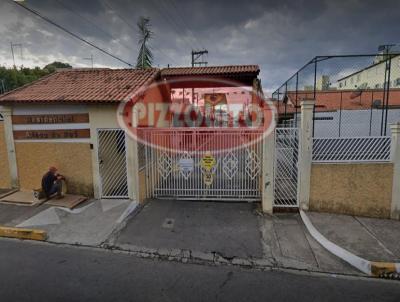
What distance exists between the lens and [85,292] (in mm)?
3459

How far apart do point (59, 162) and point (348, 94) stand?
16039 millimetres

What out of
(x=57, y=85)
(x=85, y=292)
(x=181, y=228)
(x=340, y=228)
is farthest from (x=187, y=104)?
(x=85, y=292)

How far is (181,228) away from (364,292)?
3624 mm

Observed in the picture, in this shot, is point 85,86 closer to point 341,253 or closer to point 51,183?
point 51,183

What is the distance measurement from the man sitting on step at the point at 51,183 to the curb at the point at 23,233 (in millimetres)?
1674

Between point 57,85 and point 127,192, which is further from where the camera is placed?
point 57,85

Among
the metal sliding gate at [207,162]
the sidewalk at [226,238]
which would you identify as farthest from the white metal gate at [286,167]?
the metal sliding gate at [207,162]

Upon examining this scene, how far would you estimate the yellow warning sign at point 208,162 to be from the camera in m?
7.07

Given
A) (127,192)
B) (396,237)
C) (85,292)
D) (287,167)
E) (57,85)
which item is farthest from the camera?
(57,85)

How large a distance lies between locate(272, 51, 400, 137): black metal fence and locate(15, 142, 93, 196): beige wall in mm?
6933

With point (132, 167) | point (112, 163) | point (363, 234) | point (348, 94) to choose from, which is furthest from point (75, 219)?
point (348, 94)

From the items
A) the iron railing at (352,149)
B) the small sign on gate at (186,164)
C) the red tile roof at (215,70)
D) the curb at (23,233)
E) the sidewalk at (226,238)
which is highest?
the red tile roof at (215,70)

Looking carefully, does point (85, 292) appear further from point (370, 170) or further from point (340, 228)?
point (370, 170)

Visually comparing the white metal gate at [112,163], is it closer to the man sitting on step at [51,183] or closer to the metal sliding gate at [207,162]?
the metal sliding gate at [207,162]
